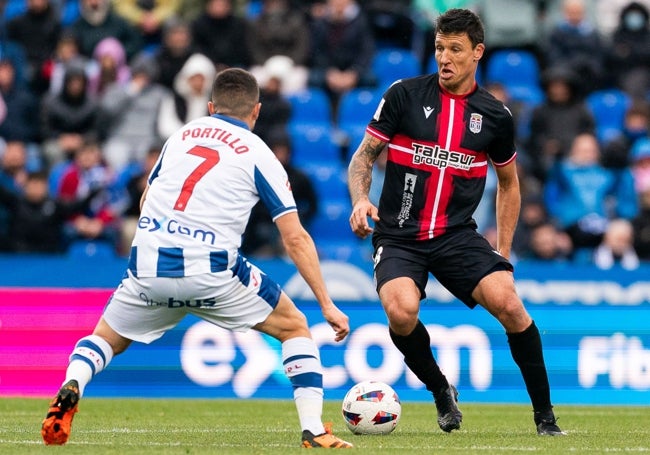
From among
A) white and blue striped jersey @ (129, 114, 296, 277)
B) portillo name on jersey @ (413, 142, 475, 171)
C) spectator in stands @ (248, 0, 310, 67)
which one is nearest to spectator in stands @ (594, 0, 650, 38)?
spectator in stands @ (248, 0, 310, 67)

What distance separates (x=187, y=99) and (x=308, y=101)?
1678 mm

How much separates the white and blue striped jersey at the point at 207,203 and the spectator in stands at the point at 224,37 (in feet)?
36.5

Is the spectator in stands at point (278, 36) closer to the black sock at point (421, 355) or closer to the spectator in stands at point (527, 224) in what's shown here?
the spectator in stands at point (527, 224)

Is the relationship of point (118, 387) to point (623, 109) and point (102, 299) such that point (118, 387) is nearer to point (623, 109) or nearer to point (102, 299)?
point (102, 299)

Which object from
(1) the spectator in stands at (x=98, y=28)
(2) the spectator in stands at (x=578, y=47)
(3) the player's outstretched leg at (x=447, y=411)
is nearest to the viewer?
(3) the player's outstretched leg at (x=447, y=411)

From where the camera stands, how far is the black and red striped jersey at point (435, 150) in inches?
345

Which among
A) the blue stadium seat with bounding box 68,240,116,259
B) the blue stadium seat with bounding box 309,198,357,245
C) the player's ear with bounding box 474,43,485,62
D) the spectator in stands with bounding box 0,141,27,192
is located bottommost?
the blue stadium seat with bounding box 68,240,116,259

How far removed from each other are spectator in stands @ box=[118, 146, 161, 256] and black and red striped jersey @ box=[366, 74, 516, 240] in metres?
7.13

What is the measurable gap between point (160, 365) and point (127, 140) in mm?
5100

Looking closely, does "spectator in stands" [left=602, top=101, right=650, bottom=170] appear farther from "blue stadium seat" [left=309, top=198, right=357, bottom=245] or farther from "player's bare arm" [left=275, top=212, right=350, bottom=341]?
"player's bare arm" [left=275, top=212, right=350, bottom=341]

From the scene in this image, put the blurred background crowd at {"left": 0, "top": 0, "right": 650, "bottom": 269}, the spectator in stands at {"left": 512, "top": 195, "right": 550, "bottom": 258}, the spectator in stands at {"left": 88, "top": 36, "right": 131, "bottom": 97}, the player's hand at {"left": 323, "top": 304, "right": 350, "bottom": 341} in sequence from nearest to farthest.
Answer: the player's hand at {"left": 323, "top": 304, "right": 350, "bottom": 341} < the spectator in stands at {"left": 512, "top": 195, "right": 550, "bottom": 258} < the blurred background crowd at {"left": 0, "top": 0, "right": 650, "bottom": 269} < the spectator in stands at {"left": 88, "top": 36, "right": 131, "bottom": 97}

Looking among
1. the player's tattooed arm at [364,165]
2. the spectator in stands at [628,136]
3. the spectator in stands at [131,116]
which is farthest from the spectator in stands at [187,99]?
the player's tattooed arm at [364,165]

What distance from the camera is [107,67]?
18.2 metres

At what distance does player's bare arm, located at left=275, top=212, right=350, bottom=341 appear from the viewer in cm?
714
